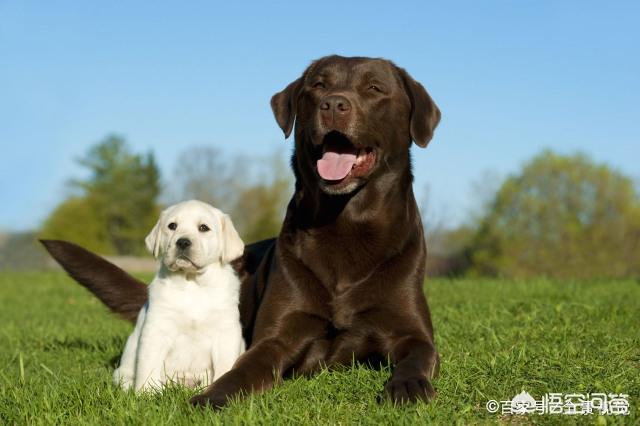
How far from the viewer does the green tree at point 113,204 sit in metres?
43.3

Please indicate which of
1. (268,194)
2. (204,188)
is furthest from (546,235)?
(204,188)

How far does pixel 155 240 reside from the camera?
13.7 ft

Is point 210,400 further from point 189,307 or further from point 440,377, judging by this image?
point 440,377

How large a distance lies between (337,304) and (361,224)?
1.62ft

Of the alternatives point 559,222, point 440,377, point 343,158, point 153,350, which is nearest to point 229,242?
point 153,350

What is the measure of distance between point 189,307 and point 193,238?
392mm

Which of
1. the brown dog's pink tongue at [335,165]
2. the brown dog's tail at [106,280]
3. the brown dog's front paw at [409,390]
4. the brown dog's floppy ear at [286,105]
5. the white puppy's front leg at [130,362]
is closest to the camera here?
the brown dog's front paw at [409,390]

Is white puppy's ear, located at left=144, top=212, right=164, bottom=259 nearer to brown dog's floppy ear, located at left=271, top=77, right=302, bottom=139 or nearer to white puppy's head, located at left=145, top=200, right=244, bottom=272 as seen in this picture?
white puppy's head, located at left=145, top=200, right=244, bottom=272

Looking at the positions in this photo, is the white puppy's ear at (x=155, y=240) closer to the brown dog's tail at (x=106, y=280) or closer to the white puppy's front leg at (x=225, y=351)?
the white puppy's front leg at (x=225, y=351)

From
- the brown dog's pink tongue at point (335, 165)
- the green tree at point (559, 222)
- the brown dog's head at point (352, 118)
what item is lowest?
the green tree at point (559, 222)

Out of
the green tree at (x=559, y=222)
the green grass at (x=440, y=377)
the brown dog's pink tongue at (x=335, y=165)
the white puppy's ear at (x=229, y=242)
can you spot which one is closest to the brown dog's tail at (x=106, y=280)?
the green grass at (x=440, y=377)

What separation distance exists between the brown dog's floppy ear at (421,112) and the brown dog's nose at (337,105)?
1.79ft

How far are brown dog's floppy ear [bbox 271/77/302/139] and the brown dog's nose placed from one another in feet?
1.86
